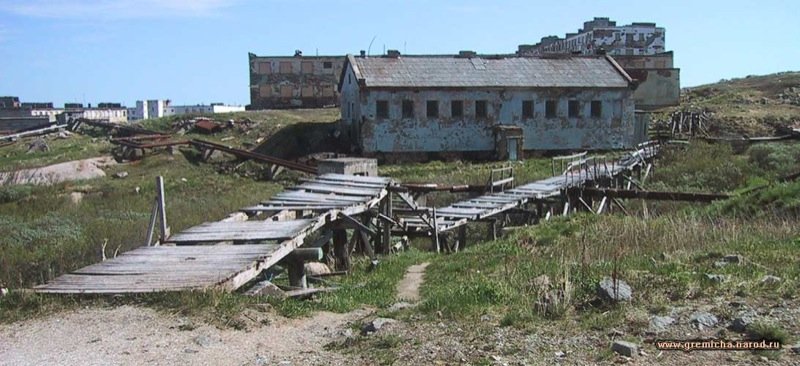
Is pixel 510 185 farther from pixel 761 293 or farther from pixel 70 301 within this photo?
pixel 70 301

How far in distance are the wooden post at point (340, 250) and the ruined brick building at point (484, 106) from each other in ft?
64.7

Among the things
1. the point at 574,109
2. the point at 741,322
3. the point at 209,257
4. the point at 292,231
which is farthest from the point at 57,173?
the point at 741,322

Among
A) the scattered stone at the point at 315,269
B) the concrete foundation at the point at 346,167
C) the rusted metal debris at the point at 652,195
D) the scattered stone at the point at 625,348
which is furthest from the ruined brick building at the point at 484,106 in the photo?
the scattered stone at the point at 625,348

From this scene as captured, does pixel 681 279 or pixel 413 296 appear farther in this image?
pixel 413 296

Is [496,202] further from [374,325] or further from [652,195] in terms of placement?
[374,325]

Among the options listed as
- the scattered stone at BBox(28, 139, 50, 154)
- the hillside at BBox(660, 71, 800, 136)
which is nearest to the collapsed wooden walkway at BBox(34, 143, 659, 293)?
the hillside at BBox(660, 71, 800, 136)

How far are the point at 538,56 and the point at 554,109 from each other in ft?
11.7

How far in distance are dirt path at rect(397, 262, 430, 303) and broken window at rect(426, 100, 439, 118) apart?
2145cm

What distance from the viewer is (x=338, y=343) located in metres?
7.16

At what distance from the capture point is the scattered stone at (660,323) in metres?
7.10

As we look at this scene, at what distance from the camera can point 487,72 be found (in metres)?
36.2

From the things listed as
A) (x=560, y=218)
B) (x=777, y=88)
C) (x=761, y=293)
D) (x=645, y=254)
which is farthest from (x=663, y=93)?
(x=761, y=293)

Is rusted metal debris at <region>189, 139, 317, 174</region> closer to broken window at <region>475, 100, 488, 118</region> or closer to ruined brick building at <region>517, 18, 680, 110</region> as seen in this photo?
broken window at <region>475, 100, 488, 118</region>

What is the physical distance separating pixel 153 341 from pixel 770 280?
655cm
